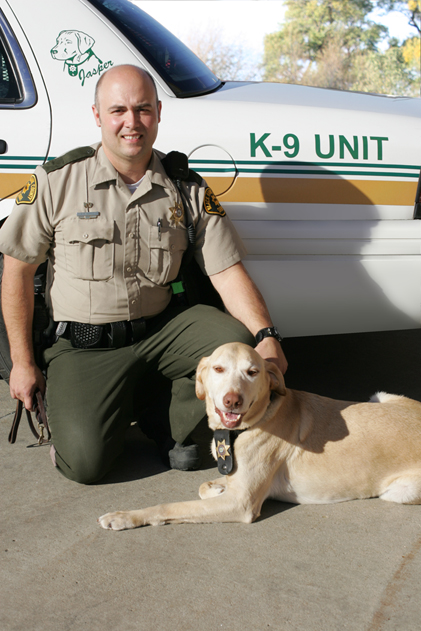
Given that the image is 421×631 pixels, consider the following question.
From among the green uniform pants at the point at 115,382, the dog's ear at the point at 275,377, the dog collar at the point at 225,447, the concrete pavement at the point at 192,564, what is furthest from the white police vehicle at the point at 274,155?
the concrete pavement at the point at 192,564

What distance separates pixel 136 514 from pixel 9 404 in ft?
4.98

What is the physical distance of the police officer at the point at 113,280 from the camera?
8.65 feet

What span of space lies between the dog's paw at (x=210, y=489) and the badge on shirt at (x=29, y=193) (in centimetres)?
139

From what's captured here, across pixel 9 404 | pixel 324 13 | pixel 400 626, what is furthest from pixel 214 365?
pixel 324 13

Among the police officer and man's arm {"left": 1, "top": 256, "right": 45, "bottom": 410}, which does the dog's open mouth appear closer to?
the police officer

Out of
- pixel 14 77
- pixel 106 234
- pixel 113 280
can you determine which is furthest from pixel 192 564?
pixel 14 77

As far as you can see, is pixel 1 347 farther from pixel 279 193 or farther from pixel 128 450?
pixel 279 193

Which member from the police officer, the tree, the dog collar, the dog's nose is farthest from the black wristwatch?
the tree

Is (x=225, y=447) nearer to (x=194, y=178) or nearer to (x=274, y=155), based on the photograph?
(x=194, y=178)

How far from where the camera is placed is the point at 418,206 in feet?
9.36

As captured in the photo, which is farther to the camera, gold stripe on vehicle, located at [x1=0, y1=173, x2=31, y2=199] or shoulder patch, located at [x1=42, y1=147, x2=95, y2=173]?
gold stripe on vehicle, located at [x1=0, y1=173, x2=31, y2=199]

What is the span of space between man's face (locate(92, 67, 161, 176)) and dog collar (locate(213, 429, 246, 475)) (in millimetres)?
1233

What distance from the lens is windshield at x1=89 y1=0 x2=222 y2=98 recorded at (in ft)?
9.33

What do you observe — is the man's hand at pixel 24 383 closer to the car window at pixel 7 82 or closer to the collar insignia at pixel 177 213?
the collar insignia at pixel 177 213
